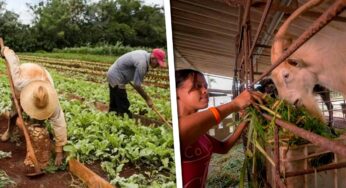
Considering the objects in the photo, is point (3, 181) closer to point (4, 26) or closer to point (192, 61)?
point (4, 26)

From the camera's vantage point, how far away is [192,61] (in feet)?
11.4

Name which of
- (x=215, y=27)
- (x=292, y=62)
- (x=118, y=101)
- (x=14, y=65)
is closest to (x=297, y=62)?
(x=292, y=62)

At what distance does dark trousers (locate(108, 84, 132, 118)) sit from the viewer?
1.92 m

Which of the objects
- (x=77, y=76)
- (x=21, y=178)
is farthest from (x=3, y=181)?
(x=77, y=76)

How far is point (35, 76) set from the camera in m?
1.95

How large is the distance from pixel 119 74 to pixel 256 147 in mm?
714

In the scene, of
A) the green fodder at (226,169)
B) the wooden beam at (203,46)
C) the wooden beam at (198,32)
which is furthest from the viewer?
the wooden beam at (203,46)

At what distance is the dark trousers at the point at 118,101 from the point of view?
1.92m

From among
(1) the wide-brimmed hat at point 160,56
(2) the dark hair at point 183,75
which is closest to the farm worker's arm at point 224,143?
(2) the dark hair at point 183,75

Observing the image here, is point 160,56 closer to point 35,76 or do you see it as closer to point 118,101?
point 118,101

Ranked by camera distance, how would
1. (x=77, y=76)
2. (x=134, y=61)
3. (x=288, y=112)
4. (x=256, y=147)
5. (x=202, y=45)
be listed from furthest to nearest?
(x=202, y=45), (x=77, y=76), (x=134, y=61), (x=256, y=147), (x=288, y=112)

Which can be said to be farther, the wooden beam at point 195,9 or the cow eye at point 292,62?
the wooden beam at point 195,9

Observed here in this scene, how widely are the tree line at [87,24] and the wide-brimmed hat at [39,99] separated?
18 cm

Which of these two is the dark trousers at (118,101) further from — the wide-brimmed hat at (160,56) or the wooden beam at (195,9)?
the wooden beam at (195,9)
